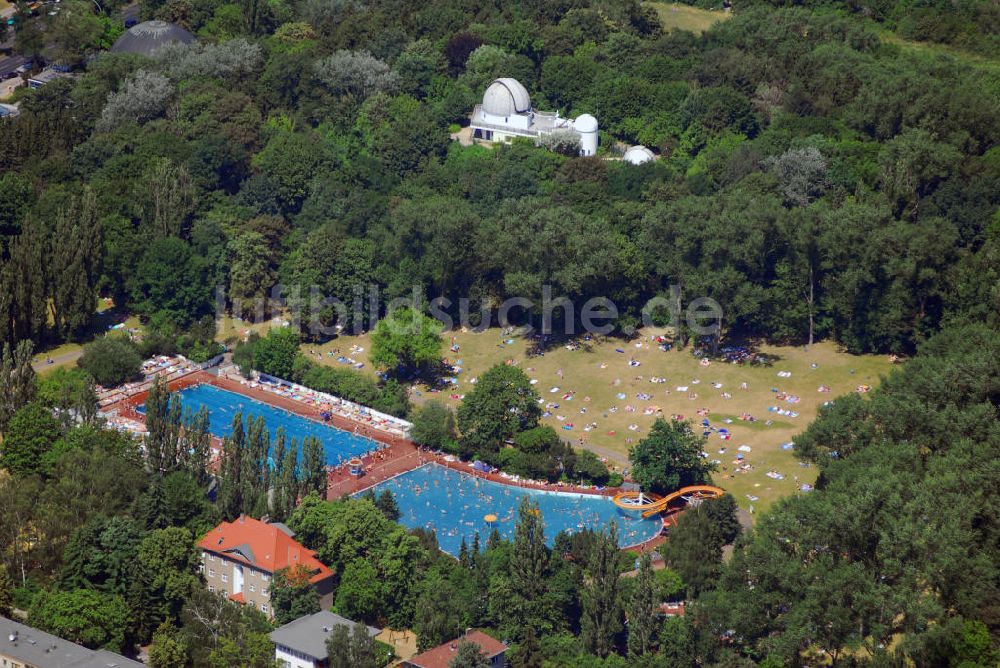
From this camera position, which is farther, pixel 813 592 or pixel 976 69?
pixel 976 69

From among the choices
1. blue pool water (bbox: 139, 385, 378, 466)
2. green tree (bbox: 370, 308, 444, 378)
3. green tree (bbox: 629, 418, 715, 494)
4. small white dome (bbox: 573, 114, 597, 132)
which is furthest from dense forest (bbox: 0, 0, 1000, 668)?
green tree (bbox: 629, 418, 715, 494)

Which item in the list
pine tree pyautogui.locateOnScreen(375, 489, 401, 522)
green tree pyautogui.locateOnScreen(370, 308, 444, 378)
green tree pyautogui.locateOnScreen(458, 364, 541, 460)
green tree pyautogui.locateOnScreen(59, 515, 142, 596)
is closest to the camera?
green tree pyautogui.locateOnScreen(59, 515, 142, 596)

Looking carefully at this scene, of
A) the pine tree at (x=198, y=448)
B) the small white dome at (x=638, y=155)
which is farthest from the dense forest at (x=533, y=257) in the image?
the small white dome at (x=638, y=155)

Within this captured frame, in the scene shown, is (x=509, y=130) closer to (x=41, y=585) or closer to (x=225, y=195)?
(x=225, y=195)

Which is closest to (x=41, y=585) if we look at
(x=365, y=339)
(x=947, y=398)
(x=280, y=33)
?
(x=365, y=339)

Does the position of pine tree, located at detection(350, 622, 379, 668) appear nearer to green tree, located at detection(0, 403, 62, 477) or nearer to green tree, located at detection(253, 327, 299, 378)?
green tree, located at detection(0, 403, 62, 477)

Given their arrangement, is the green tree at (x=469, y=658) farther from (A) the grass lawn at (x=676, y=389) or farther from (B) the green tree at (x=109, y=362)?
(B) the green tree at (x=109, y=362)

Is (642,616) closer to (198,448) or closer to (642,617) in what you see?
(642,617)
